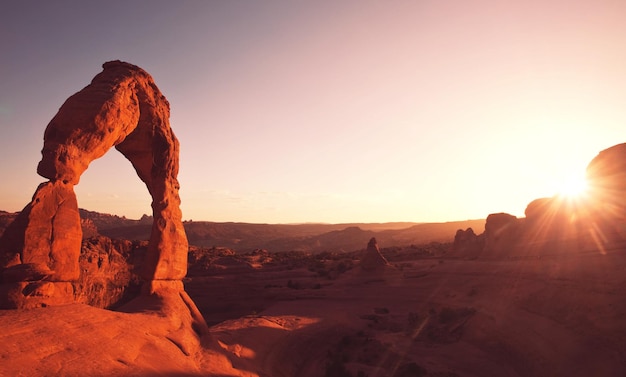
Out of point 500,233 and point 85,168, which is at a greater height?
point 85,168

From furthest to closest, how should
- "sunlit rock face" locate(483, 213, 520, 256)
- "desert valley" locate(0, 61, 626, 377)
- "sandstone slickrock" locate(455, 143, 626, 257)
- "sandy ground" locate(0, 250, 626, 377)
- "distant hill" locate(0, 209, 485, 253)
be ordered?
"distant hill" locate(0, 209, 485, 253) → "sunlit rock face" locate(483, 213, 520, 256) → "sandstone slickrock" locate(455, 143, 626, 257) → "desert valley" locate(0, 61, 626, 377) → "sandy ground" locate(0, 250, 626, 377)

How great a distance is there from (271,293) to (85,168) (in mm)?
20699

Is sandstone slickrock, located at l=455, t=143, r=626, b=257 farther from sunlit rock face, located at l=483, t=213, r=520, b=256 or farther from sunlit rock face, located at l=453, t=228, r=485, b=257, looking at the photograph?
sunlit rock face, located at l=453, t=228, r=485, b=257

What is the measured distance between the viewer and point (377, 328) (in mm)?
21375

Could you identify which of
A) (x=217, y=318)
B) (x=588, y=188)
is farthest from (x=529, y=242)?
(x=217, y=318)

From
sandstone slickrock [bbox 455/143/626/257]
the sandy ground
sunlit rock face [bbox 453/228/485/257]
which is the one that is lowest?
the sandy ground

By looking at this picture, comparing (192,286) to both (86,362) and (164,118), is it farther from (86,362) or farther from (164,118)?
(86,362)

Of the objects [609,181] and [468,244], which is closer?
[609,181]

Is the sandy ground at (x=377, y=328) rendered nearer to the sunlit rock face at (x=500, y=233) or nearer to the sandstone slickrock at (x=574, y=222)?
the sandstone slickrock at (x=574, y=222)

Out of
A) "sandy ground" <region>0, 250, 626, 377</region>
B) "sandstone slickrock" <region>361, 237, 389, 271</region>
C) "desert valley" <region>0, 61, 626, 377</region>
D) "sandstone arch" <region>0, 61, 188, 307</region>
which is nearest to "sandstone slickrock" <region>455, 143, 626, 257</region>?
"desert valley" <region>0, 61, 626, 377</region>

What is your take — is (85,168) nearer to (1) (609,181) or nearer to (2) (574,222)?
(2) (574,222)

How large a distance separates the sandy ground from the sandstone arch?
111 cm

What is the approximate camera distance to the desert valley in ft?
24.4

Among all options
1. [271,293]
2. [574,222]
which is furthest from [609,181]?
[271,293]
